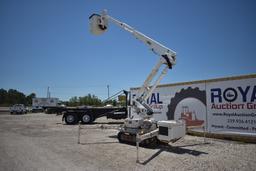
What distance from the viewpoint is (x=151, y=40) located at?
10680 mm

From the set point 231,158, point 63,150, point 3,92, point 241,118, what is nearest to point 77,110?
point 63,150

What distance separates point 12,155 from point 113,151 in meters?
3.74

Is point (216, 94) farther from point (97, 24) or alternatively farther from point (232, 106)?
point (97, 24)

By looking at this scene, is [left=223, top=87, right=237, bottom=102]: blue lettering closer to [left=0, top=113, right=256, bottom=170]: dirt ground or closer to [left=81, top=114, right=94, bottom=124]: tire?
[left=0, top=113, right=256, bottom=170]: dirt ground

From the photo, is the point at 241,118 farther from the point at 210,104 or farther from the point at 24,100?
the point at 24,100

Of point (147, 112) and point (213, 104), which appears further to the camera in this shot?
point (213, 104)

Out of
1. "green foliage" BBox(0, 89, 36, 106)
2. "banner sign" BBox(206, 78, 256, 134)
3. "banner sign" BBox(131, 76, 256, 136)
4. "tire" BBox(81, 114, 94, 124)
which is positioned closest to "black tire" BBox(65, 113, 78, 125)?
"tire" BBox(81, 114, 94, 124)

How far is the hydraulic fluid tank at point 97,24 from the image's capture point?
11.3m

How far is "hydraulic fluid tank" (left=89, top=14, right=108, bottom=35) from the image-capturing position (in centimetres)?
1129

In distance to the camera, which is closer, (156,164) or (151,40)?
(156,164)

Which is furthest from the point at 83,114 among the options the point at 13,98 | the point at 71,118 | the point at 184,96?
the point at 13,98

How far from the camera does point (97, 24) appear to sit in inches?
445

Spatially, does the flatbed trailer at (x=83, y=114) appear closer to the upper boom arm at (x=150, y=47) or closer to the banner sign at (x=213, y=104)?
the banner sign at (x=213, y=104)

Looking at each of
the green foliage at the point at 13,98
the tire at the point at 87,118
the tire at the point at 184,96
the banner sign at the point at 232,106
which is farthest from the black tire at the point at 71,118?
the green foliage at the point at 13,98
